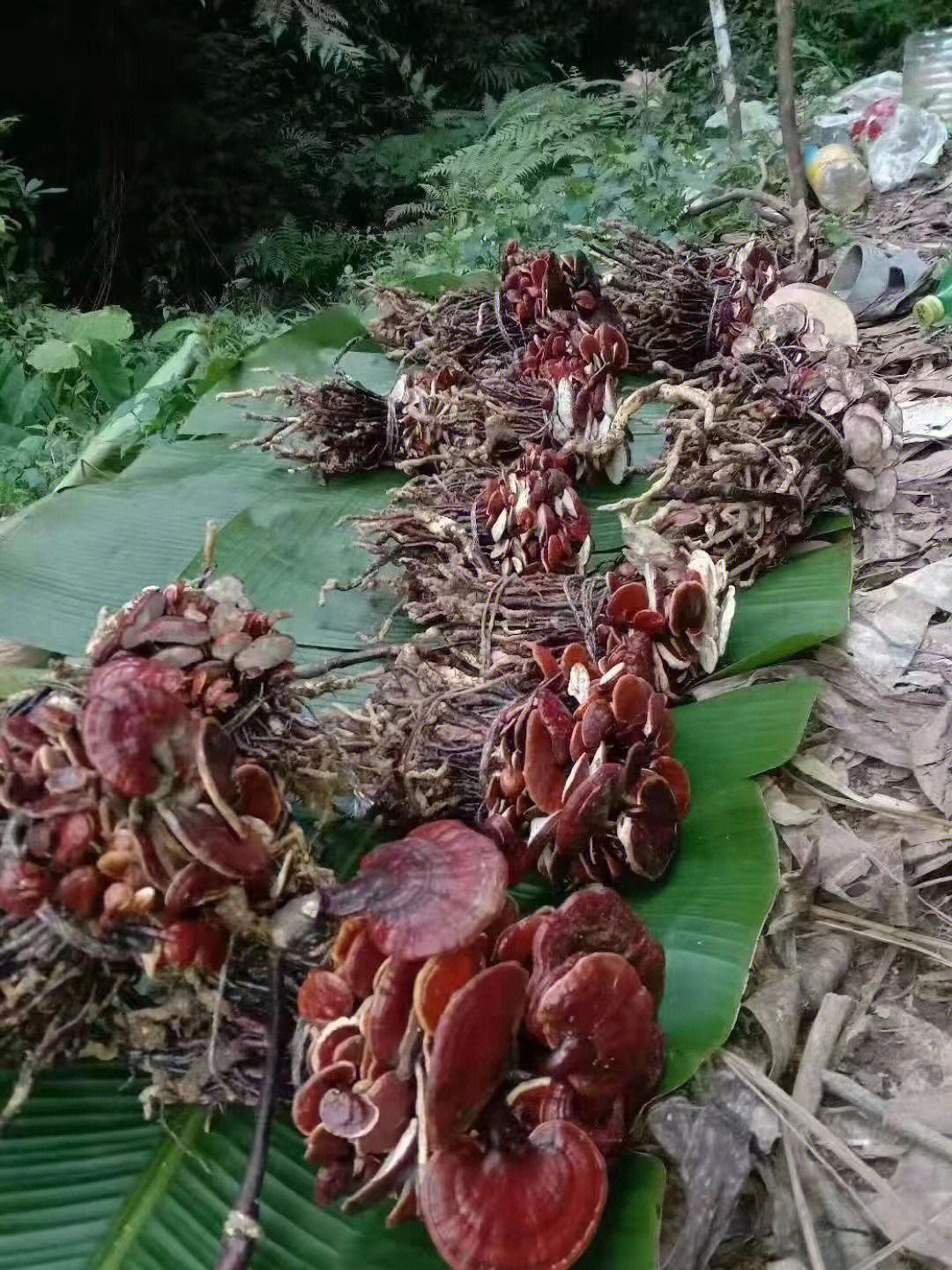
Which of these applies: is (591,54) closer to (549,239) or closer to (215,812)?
(549,239)

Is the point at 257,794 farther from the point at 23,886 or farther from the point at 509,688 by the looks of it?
the point at 509,688

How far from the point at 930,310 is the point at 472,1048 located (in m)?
2.22

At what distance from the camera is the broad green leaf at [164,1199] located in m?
0.79

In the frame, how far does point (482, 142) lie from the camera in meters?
4.83

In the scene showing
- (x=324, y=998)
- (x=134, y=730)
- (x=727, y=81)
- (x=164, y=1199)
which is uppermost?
(x=727, y=81)

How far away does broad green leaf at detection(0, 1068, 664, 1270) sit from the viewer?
79cm

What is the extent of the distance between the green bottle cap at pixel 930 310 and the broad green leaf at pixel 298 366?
132 cm

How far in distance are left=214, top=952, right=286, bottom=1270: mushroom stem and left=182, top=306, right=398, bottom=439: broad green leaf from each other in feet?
5.78

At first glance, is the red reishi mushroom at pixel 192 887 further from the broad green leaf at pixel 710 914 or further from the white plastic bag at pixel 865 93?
the white plastic bag at pixel 865 93

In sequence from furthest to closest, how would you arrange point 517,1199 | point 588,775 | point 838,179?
point 838,179, point 588,775, point 517,1199

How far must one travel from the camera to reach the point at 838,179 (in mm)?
3768

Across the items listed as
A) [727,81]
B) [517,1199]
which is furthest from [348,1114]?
[727,81]

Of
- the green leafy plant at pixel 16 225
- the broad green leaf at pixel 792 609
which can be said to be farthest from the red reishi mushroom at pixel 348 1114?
the green leafy plant at pixel 16 225

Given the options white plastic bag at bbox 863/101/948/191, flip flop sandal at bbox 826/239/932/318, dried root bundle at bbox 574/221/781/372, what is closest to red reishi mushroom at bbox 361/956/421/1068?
dried root bundle at bbox 574/221/781/372
